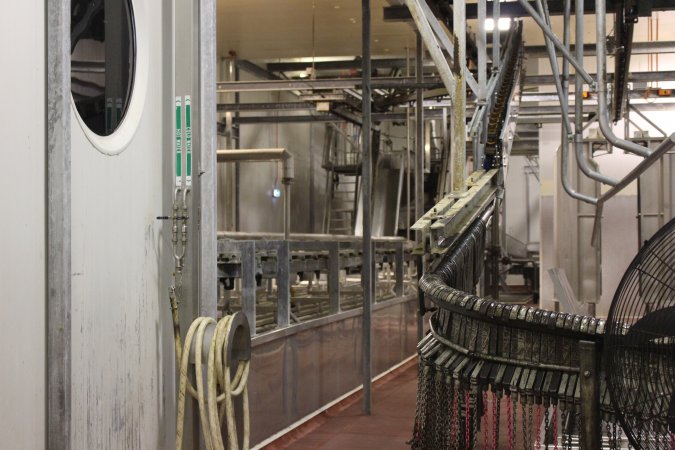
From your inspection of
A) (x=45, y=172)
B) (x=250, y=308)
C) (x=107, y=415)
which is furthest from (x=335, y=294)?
(x=45, y=172)

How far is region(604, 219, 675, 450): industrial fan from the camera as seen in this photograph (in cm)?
228

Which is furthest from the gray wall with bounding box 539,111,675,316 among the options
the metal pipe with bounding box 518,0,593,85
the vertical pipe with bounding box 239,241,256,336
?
the vertical pipe with bounding box 239,241,256,336

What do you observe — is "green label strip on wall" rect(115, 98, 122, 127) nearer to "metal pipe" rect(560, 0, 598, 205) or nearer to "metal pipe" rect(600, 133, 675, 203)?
"metal pipe" rect(600, 133, 675, 203)

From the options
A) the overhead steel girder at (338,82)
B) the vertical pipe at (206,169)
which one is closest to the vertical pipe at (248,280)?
the vertical pipe at (206,169)

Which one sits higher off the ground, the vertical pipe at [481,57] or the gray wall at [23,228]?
the vertical pipe at [481,57]

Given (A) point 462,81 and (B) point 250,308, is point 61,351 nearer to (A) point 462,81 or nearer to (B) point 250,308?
(B) point 250,308

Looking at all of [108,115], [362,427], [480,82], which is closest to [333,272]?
[362,427]

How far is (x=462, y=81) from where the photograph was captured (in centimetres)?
519

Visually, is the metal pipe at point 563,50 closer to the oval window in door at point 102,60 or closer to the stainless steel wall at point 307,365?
the stainless steel wall at point 307,365

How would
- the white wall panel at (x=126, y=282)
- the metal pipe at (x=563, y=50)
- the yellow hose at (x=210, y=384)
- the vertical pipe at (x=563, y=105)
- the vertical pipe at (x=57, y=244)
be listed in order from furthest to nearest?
the vertical pipe at (x=563, y=105)
the metal pipe at (x=563, y=50)
the yellow hose at (x=210, y=384)
the white wall panel at (x=126, y=282)
the vertical pipe at (x=57, y=244)

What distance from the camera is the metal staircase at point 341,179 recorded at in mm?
15586

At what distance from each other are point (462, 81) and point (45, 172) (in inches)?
123

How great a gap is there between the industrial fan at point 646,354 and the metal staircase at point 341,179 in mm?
12824

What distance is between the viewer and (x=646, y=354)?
7.62ft
